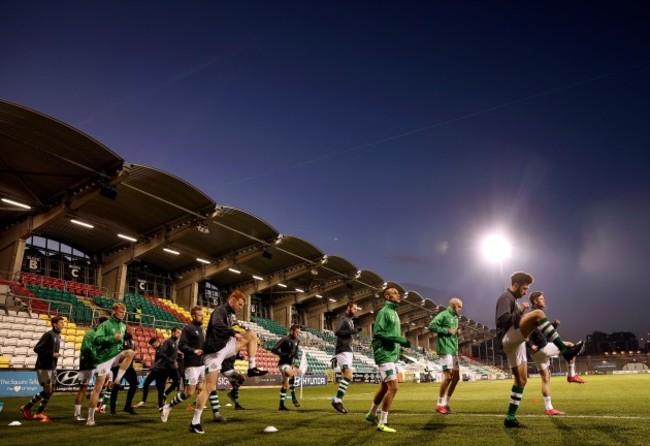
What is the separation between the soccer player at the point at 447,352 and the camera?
399 inches

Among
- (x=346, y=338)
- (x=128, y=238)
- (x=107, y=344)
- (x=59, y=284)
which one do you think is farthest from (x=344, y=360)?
(x=59, y=284)

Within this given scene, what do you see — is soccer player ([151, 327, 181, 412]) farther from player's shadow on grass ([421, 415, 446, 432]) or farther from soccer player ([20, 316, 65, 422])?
player's shadow on grass ([421, 415, 446, 432])

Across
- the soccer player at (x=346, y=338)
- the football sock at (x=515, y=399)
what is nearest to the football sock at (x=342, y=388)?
the soccer player at (x=346, y=338)

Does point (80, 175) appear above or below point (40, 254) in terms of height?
above

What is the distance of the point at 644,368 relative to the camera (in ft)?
265

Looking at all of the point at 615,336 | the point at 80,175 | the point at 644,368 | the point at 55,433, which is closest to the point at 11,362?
the point at 80,175

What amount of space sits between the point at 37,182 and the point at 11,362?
34.6 ft

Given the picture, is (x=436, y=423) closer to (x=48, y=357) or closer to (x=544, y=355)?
(x=544, y=355)

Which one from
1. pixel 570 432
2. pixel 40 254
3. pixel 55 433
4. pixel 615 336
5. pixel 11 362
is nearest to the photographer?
pixel 570 432

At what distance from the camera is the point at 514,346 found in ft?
23.8

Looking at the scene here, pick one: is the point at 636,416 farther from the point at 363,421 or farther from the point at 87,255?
the point at 87,255

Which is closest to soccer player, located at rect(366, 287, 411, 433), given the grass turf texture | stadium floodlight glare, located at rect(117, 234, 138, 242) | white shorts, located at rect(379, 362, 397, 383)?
white shorts, located at rect(379, 362, 397, 383)

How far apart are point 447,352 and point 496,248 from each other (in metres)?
37.7

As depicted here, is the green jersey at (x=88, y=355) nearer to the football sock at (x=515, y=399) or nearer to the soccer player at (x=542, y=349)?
the football sock at (x=515, y=399)
